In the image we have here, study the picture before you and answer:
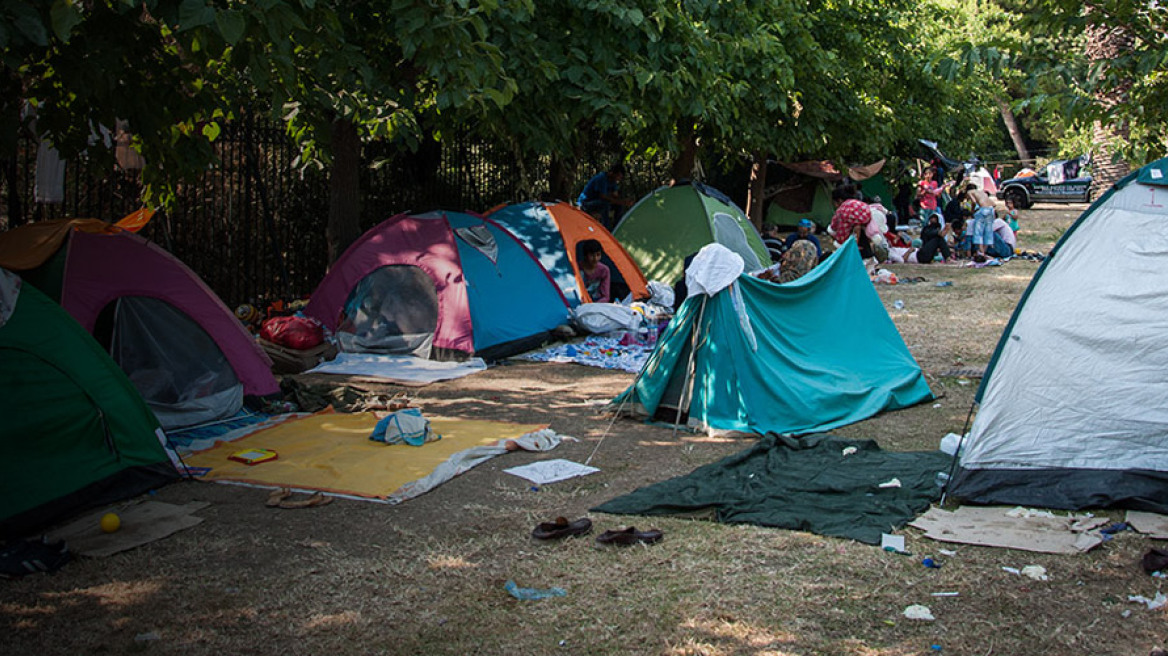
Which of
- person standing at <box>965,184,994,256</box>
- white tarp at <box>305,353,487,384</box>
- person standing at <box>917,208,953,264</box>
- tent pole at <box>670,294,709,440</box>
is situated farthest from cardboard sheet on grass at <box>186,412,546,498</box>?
person standing at <box>965,184,994,256</box>

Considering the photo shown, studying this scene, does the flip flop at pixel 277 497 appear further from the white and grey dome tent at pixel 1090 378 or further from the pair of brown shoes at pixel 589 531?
the white and grey dome tent at pixel 1090 378

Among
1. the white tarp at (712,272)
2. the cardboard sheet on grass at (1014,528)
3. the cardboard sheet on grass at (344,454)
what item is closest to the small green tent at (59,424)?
the cardboard sheet on grass at (344,454)

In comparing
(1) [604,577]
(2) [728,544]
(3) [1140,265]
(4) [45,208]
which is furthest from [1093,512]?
(4) [45,208]

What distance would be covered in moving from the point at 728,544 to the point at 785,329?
3098 mm

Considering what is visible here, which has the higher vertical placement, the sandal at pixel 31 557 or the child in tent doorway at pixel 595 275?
the child in tent doorway at pixel 595 275

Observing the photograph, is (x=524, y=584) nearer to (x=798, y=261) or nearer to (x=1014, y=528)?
(x=1014, y=528)

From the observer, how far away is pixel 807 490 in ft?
19.0

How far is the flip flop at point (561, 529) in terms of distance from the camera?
5051 mm

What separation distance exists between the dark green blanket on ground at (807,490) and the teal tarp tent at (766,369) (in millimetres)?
615

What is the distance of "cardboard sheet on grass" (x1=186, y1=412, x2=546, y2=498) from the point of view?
597cm

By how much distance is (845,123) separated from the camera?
1714 centimetres

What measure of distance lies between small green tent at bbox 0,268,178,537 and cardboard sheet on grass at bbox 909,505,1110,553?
14.4 ft

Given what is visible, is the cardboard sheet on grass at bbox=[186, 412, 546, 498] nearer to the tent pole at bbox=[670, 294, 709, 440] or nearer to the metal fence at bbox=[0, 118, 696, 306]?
the tent pole at bbox=[670, 294, 709, 440]

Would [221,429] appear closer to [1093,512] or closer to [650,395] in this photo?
[650,395]
